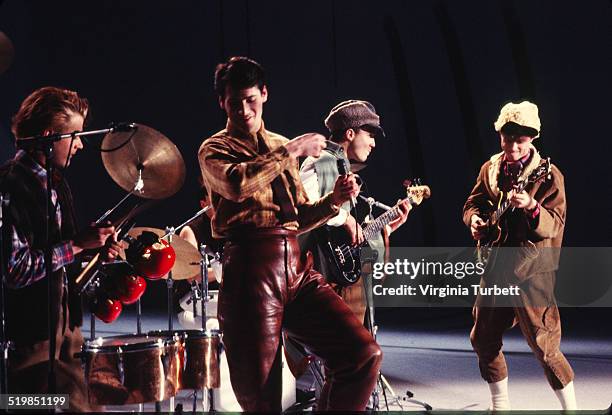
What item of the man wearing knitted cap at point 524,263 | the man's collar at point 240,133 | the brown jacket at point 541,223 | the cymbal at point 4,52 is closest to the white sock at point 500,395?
the man wearing knitted cap at point 524,263

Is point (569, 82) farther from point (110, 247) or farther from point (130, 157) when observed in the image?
point (110, 247)

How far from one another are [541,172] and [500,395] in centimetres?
144

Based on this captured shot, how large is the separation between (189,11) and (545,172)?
6.10 metres

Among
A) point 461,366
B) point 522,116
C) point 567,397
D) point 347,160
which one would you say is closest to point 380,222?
point 347,160

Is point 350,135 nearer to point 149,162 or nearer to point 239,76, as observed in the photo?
point 149,162

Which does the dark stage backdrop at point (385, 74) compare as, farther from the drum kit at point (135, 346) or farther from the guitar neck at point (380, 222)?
the drum kit at point (135, 346)

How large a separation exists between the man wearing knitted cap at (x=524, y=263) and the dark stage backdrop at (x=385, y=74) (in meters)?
4.76

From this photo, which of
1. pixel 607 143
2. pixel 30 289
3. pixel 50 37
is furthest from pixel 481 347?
pixel 50 37

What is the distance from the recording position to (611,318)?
1017 cm

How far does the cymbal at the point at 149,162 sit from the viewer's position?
15.3 ft

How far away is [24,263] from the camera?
3246mm

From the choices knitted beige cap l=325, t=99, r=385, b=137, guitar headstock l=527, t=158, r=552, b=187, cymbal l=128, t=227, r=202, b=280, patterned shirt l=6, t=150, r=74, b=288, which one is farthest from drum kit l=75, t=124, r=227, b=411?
guitar headstock l=527, t=158, r=552, b=187

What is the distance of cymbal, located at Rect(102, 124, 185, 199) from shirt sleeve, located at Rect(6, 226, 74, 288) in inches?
53.6

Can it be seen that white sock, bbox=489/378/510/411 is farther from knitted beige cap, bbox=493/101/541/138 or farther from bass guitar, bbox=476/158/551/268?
knitted beige cap, bbox=493/101/541/138
